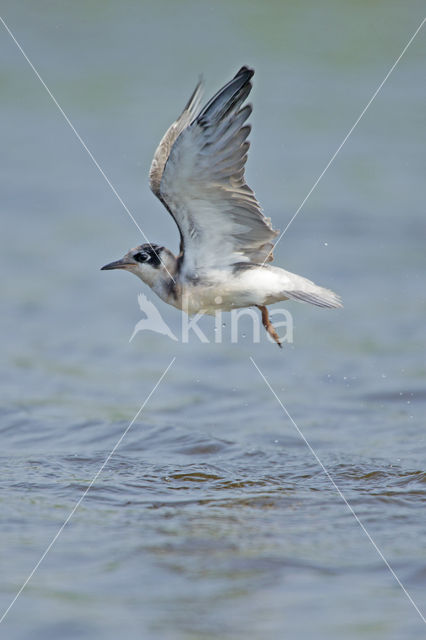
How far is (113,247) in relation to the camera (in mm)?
11484

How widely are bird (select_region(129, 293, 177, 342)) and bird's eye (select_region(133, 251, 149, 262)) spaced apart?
106 inches

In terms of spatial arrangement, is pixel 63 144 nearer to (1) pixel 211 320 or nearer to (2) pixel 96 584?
A: (1) pixel 211 320

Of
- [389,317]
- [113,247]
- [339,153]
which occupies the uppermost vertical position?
[339,153]

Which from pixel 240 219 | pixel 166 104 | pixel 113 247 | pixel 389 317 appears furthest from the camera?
pixel 166 104

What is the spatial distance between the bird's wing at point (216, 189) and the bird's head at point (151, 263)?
0.18 meters

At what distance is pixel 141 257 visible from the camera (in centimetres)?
705

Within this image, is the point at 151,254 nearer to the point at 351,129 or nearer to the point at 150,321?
the point at 150,321

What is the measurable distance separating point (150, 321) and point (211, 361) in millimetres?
1197

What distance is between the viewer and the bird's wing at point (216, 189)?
18.8ft

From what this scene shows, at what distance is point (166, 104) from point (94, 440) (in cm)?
846

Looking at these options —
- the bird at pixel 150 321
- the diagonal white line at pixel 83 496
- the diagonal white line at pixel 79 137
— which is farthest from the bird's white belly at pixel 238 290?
the diagonal white line at pixel 79 137

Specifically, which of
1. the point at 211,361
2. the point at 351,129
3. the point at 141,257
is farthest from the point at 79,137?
the point at 141,257

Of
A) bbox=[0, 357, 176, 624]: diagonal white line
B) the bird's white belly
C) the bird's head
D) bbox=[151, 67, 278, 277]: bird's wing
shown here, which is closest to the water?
bbox=[0, 357, 176, 624]: diagonal white line

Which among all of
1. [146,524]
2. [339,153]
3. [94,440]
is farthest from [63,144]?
[146,524]
